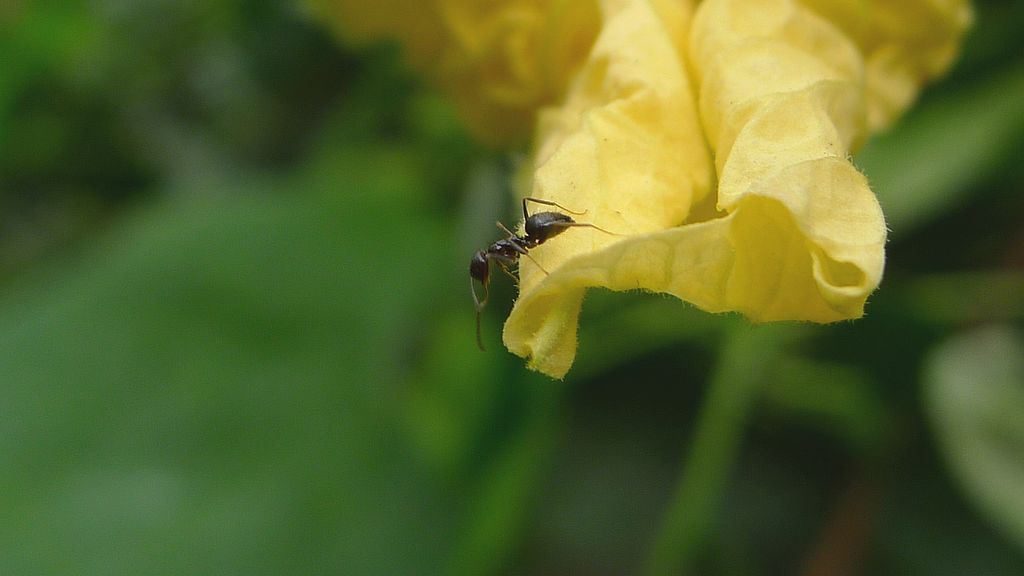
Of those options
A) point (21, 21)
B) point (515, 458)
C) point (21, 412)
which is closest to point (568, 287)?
point (515, 458)

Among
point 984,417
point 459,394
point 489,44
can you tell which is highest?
point 489,44

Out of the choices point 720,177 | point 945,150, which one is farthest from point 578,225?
point 945,150

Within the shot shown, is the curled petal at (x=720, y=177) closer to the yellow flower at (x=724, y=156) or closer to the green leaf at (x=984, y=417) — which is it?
the yellow flower at (x=724, y=156)

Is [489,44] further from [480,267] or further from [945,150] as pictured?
[945,150]

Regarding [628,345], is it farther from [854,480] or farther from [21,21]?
[21,21]

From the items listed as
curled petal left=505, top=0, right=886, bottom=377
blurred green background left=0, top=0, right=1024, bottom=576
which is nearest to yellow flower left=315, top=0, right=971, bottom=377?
curled petal left=505, top=0, right=886, bottom=377

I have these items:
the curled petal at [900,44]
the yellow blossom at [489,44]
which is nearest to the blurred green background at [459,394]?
the yellow blossom at [489,44]

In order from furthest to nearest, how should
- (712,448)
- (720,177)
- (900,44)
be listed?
1. (712,448)
2. (900,44)
3. (720,177)

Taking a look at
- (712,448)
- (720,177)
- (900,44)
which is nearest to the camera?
(720,177)
